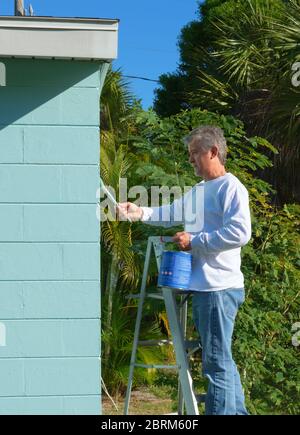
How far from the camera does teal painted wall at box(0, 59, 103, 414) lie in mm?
4203

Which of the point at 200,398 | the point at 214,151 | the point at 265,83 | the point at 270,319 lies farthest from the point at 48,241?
the point at 265,83

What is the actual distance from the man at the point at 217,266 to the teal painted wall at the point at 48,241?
52 cm

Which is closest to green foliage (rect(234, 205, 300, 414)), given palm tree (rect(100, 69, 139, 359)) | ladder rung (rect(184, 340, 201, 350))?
ladder rung (rect(184, 340, 201, 350))

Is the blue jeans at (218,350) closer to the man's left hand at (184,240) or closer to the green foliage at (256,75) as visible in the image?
the man's left hand at (184,240)

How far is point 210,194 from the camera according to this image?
4.31 meters

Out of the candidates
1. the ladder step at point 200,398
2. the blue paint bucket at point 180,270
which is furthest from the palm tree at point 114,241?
the blue paint bucket at point 180,270

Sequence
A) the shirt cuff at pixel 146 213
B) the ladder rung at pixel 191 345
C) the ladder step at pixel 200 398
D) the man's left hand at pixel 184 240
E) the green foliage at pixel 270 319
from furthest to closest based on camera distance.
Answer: the green foliage at pixel 270 319 → the shirt cuff at pixel 146 213 → the ladder rung at pixel 191 345 → the ladder step at pixel 200 398 → the man's left hand at pixel 184 240

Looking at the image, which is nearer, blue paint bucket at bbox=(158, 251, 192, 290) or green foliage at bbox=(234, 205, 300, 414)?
blue paint bucket at bbox=(158, 251, 192, 290)

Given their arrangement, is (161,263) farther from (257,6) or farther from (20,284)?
(257,6)

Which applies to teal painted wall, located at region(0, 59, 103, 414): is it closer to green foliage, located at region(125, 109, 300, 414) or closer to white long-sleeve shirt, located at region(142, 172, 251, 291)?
white long-sleeve shirt, located at region(142, 172, 251, 291)

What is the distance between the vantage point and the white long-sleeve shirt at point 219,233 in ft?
13.6

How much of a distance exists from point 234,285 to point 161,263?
0.45 m

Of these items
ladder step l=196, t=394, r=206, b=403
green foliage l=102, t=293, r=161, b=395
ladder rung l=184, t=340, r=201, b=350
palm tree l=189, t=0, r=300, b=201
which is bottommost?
green foliage l=102, t=293, r=161, b=395

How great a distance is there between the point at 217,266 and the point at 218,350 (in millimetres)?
414
